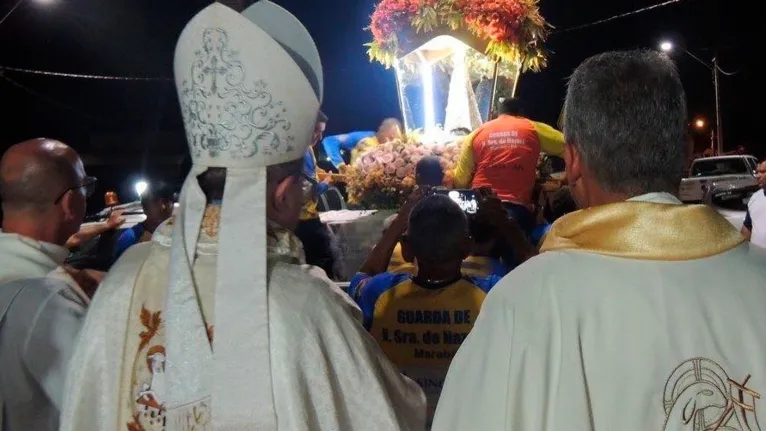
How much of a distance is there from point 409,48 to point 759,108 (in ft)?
113

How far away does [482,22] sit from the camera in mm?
7676

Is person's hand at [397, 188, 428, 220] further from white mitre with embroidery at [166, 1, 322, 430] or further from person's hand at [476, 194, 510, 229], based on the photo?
white mitre with embroidery at [166, 1, 322, 430]

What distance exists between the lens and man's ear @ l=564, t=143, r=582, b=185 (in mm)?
1919

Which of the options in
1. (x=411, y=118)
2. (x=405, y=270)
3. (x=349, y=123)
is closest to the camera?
(x=405, y=270)

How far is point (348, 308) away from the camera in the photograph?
7.54 feet

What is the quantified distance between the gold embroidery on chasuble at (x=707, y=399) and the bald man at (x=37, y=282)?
185cm

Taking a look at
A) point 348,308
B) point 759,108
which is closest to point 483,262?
point 348,308

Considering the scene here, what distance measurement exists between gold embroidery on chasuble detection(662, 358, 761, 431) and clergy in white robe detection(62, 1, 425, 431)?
31.9 inches

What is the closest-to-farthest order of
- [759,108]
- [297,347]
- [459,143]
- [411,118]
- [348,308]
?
[297,347]
[348,308]
[459,143]
[411,118]
[759,108]

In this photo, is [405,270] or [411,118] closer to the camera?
[405,270]

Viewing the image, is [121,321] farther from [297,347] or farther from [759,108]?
[759,108]

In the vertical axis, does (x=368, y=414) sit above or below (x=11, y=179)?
below

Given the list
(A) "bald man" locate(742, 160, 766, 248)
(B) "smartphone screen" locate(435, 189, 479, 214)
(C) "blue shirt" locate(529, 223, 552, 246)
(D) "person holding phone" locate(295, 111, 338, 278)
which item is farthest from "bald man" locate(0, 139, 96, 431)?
(A) "bald man" locate(742, 160, 766, 248)

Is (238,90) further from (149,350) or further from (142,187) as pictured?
(142,187)
